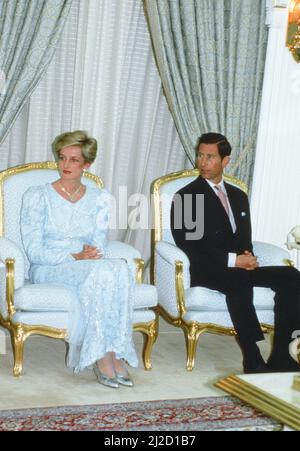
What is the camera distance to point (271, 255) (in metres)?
5.13

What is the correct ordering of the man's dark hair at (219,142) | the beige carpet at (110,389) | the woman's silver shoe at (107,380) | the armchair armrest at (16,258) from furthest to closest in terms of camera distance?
the man's dark hair at (219,142), the armchair armrest at (16,258), the woman's silver shoe at (107,380), the beige carpet at (110,389)

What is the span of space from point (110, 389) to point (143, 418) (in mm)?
512

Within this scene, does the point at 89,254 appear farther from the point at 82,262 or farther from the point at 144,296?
the point at 144,296

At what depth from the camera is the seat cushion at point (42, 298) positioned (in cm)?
426

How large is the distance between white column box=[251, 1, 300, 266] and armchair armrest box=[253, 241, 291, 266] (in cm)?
102

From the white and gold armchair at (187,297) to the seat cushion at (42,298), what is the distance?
742 mm

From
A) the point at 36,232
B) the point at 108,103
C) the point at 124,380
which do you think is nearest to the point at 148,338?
the point at 124,380

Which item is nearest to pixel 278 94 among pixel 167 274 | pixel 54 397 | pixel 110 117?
pixel 110 117

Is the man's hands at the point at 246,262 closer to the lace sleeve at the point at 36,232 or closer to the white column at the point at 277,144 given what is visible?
the lace sleeve at the point at 36,232

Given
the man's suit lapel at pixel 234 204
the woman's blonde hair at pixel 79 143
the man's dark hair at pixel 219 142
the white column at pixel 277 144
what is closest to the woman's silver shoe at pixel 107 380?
the woman's blonde hair at pixel 79 143

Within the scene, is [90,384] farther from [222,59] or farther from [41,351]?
[222,59]

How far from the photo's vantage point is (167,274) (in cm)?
484

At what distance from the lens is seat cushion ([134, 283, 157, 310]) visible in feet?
14.8

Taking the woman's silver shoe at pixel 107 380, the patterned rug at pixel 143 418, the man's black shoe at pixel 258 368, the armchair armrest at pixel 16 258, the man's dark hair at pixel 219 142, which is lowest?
the patterned rug at pixel 143 418
